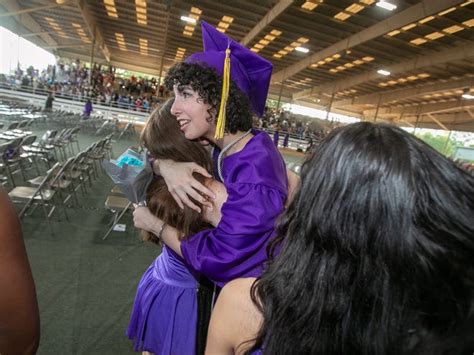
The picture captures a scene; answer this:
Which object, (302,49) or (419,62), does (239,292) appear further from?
(302,49)

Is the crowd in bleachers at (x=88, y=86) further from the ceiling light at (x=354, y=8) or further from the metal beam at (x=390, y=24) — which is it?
the ceiling light at (x=354, y=8)

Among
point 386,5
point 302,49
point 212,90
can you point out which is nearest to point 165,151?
point 212,90

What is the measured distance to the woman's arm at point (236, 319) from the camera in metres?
0.61

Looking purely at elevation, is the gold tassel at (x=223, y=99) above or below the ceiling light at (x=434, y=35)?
below

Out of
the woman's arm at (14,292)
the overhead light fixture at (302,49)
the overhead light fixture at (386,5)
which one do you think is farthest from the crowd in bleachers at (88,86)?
the woman's arm at (14,292)

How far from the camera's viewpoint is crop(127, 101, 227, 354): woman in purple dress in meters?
1.14

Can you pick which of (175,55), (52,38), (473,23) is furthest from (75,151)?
(52,38)

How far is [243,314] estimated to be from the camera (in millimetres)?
612

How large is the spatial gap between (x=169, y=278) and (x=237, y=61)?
0.83 metres

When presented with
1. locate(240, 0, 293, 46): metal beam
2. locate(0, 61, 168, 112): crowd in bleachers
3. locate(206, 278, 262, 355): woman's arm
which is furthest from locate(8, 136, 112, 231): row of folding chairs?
locate(0, 61, 168, 112): crowd in bleachers

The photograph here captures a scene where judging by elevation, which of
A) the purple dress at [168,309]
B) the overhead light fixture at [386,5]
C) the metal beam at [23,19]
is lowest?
the purple dress at [168,309]

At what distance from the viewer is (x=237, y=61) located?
1.19 metres

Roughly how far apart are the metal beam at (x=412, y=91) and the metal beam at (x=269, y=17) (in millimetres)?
9375

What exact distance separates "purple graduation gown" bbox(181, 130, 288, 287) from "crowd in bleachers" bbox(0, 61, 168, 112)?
55.1 ft
